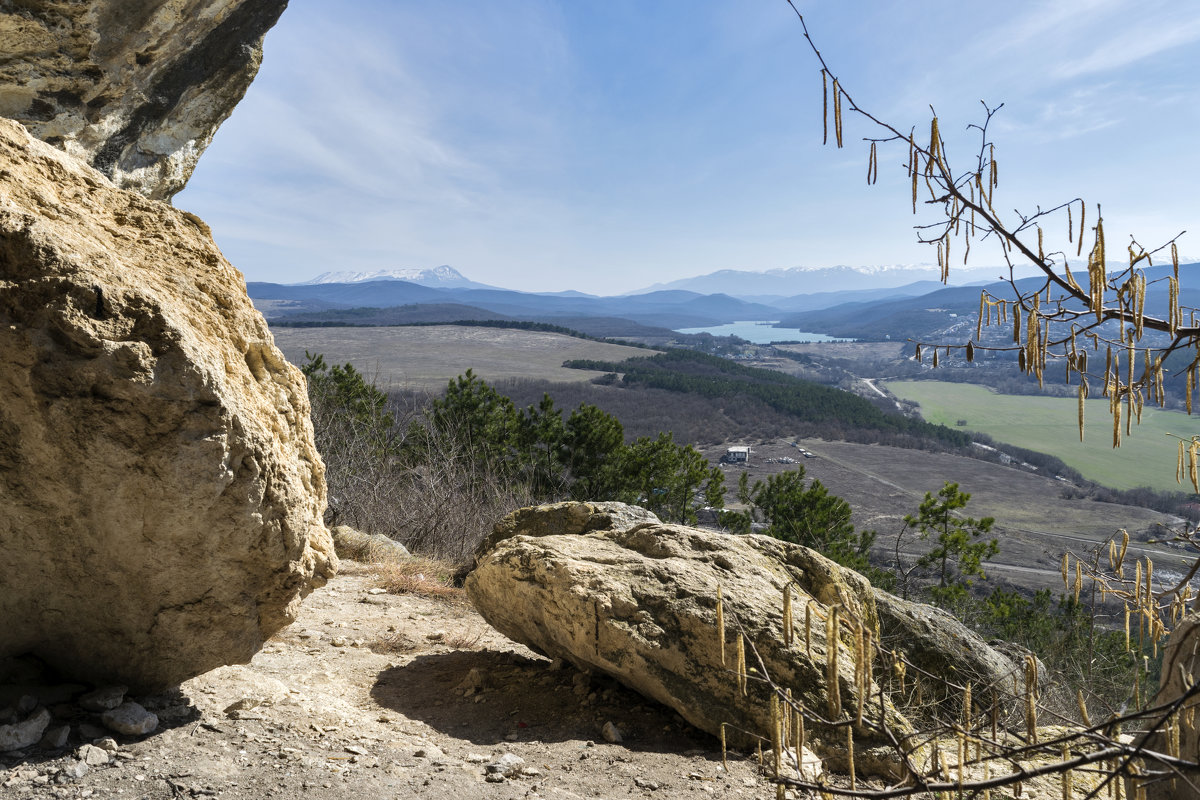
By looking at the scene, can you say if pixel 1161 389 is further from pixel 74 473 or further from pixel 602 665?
pixel 74 473

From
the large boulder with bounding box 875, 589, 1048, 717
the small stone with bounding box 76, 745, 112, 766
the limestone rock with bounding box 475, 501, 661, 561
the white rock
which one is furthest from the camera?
the limestone rock with bounding box 475, 501, 661, 561

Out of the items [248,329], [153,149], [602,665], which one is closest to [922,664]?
[602,665]

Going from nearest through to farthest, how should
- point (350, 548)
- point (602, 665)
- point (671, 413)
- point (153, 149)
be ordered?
point (602, 665) < point (153, 149) < point (350, 548) < point (671, 413)

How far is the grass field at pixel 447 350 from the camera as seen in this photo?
69688 millimetres

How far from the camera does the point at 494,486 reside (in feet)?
58.6

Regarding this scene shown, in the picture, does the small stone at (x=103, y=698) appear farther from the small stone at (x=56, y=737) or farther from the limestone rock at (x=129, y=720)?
the small stone at (x=56, y=737)

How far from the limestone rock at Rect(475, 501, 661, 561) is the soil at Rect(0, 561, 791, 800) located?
164cm

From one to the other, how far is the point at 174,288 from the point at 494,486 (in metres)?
14.4

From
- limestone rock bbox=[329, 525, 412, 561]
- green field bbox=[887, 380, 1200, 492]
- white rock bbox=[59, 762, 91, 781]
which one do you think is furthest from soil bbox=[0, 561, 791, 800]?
green field bbox=[887, 380, 1200, 492]

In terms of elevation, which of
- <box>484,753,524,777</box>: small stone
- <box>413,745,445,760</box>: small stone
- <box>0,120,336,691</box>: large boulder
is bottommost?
<box>484,753,524,777</box>: small stone

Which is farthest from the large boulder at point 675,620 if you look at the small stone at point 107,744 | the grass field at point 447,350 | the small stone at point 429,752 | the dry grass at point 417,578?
the grass field at point 447,350

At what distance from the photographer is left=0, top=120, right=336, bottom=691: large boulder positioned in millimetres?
3168

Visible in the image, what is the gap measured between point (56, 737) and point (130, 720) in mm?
290

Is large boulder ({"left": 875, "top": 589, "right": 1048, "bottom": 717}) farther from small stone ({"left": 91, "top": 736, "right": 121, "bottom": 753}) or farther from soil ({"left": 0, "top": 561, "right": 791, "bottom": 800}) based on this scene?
small stone ({"left": 91, "top": 736, "right": 121, "bottom": 753})
